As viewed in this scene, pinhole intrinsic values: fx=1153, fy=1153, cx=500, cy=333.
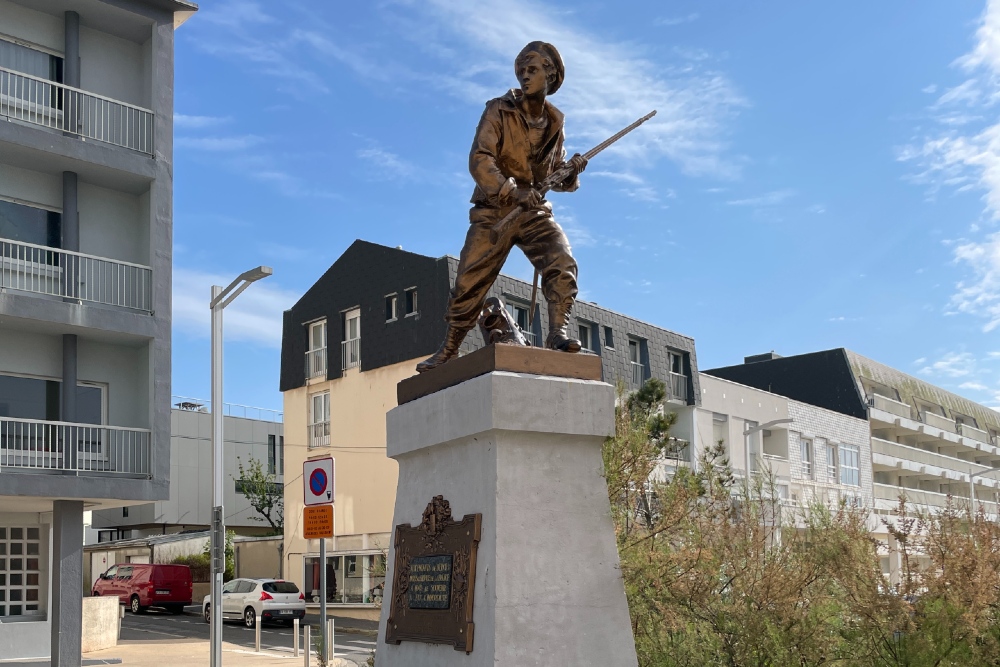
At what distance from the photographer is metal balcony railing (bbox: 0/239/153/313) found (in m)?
21.6

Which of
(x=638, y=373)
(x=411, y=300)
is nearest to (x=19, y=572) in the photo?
(x=411, y=300)

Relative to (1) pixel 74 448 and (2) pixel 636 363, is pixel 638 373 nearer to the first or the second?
(2) pixel 636 363

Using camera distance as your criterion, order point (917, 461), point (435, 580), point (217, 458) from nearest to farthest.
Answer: point (435, 580) → point (217, 458) → point (917, 461)

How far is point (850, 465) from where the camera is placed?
178 feet

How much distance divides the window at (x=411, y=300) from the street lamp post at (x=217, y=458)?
1527cm

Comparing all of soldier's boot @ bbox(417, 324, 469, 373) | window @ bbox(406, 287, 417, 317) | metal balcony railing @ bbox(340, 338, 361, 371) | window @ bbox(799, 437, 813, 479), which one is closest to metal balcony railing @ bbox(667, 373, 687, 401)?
window @ bbox(799, 437, 813, 479)

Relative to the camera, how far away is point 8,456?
21234 millimetres

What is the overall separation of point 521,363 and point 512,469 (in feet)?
1.94

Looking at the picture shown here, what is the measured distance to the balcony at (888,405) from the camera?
58719 mm

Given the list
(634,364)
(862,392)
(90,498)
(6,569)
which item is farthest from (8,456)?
(862,392)

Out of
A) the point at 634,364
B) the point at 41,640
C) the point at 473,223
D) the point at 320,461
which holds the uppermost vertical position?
the point at 634,364

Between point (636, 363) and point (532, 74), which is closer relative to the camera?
point (532, 74)

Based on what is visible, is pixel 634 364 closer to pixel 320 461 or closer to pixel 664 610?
pixel 320 461

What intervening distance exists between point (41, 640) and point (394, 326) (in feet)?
52.4
